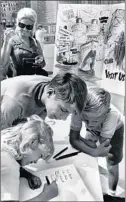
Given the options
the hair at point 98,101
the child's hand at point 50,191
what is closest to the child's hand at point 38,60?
the hair at point 98,101

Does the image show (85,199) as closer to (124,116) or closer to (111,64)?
(124,116)

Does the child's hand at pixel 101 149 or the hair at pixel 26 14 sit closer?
the hair at pixel 26 14

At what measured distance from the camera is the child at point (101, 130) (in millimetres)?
1122

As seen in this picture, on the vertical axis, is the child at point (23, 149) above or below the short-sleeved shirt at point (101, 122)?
below

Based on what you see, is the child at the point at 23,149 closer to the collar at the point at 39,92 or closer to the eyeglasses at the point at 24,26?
the collar at the point at 39,92

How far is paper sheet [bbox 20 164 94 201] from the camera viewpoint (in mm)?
1105

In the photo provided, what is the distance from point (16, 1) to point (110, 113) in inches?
21.2

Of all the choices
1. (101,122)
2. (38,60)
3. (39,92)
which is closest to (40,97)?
(39,92)

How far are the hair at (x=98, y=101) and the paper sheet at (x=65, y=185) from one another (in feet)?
0.76

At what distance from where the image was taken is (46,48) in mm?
1120

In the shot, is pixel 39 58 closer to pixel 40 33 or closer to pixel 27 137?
pixel 40 33

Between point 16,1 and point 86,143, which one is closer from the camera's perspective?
point 16,1

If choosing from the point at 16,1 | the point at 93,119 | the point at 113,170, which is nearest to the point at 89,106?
the point at 93,119

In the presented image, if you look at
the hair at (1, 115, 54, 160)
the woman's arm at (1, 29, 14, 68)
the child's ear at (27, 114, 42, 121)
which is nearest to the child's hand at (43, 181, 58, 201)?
the hair at (1, 115, 54, 160)
